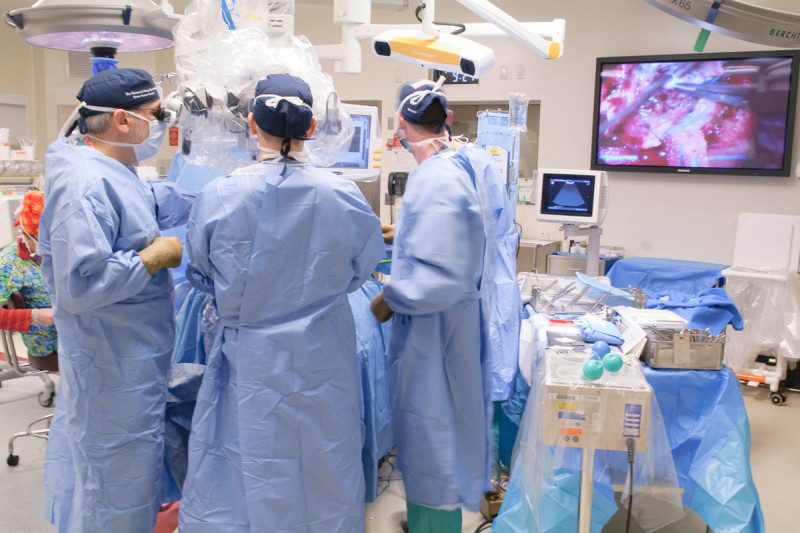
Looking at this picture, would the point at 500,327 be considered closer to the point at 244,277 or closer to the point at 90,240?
the point at 244,277

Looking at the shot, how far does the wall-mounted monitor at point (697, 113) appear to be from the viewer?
4.80m

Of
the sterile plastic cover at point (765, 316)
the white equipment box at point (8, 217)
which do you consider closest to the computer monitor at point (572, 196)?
the sterile plastic cover at point (765, 316)

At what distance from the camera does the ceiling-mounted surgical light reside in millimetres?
2193

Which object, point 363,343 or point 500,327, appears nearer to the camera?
point 363,343

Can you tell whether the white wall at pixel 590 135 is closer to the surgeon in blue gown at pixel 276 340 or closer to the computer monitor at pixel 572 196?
the computer monitor at pixel 572 196

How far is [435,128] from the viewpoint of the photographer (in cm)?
220

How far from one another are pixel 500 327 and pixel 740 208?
3192 millimetres

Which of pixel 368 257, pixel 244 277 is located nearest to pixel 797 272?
pixel 368 257

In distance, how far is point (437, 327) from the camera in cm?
203

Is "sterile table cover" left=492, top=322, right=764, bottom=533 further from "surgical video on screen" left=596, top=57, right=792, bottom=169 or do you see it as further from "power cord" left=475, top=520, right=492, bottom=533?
"surgical video on screen" left=596, top=57, right=792, bottom=169

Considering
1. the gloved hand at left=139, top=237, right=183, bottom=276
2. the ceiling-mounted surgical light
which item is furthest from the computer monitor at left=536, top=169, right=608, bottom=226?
the gloved hand at left=139, top=237, right=183, bottom=276

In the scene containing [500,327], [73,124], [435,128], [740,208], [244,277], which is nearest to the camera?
[244,277]

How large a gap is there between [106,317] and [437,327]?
0.94 metres

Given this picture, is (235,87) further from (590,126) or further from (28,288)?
(590,126)
